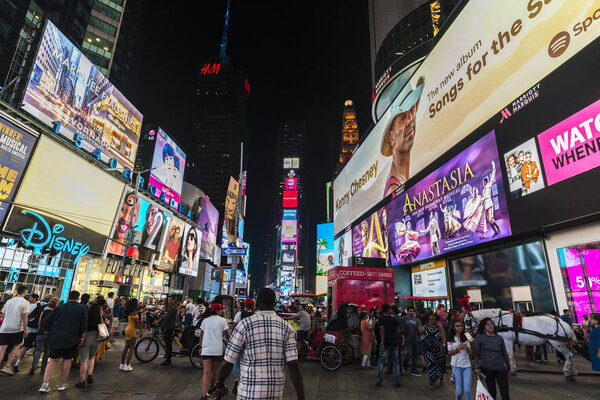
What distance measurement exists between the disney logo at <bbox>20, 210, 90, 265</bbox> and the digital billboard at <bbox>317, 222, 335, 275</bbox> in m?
60.9

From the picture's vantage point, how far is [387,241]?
33062mm

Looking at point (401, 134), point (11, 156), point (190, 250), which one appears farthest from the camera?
point (190, 250)

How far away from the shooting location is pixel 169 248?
40250mm

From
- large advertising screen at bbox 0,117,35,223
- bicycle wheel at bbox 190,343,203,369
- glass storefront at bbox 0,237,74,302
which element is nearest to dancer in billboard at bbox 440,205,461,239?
bicycle wheel at bbox 190,343,203,369

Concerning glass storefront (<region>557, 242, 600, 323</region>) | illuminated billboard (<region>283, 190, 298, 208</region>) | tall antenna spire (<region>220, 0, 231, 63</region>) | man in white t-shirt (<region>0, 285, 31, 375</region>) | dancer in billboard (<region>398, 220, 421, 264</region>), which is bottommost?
man in white t-shirt (<region>0, 285, 31, 375</region>)

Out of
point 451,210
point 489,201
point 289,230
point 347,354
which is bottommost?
point 347,354

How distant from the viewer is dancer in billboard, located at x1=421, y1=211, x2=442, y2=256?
2402cm

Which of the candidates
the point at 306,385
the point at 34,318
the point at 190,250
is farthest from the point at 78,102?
the point at 306,385

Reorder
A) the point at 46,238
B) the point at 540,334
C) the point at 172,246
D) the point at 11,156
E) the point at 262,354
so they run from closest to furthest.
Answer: the point at 262,354 < the point at 540,334 < the point at 11,156 < the point at 46,238 < the point at 172,246

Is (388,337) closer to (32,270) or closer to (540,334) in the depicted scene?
(540,334)

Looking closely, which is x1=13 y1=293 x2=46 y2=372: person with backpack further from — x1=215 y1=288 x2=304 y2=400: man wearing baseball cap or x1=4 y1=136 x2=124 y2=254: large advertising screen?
x1=4 y1=136 x2=124 y2=254: large advertising screen

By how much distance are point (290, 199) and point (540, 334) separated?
102 meters

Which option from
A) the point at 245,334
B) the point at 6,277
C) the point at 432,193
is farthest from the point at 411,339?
the point at 6,277

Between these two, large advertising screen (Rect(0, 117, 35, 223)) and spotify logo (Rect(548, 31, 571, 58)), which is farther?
large advertising screen (Rect(0, 117, 35, 223))
